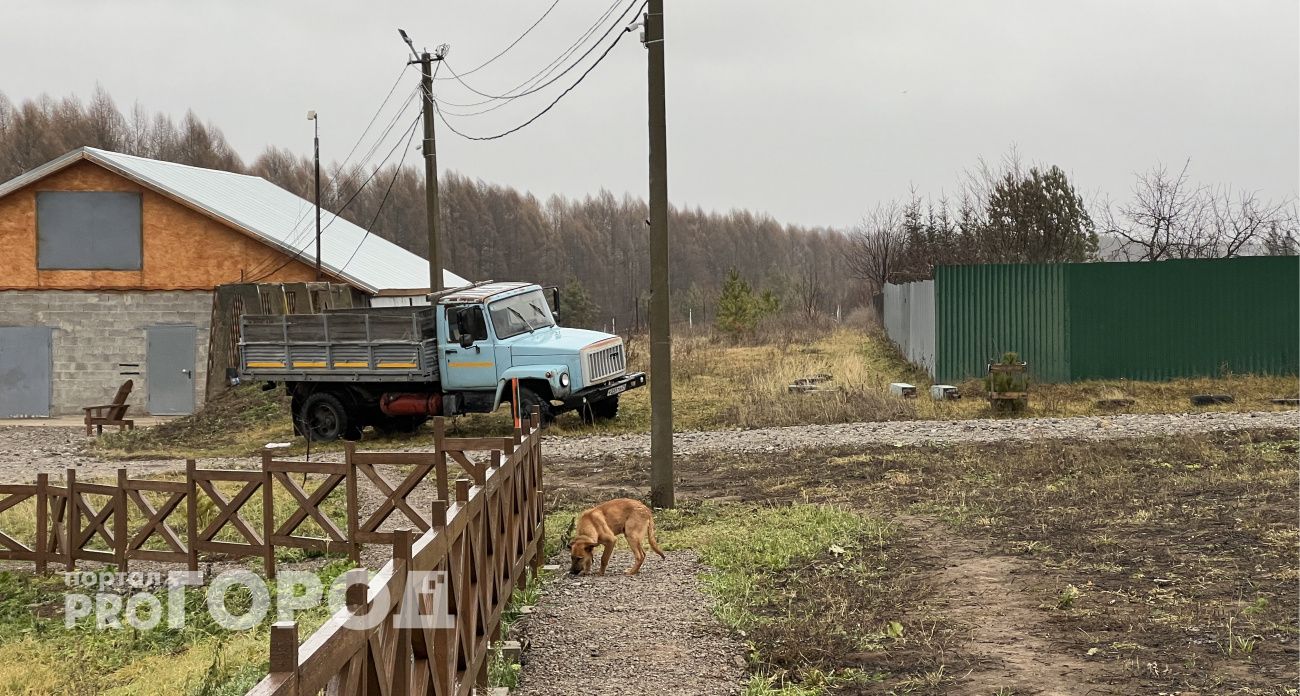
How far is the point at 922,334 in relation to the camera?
25.9 m

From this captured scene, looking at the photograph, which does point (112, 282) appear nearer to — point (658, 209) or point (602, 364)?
point (602, 364)

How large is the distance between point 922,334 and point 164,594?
1823 centimetres

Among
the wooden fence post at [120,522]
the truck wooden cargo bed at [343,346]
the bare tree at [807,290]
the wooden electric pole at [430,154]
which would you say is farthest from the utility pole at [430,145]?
the bare tree at [807,290]

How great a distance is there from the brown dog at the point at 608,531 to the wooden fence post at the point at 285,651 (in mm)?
6526

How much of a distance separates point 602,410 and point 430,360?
3248 mm

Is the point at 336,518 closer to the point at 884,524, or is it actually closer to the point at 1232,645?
the point at 884,524

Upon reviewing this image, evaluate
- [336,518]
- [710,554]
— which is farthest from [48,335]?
[710,554]

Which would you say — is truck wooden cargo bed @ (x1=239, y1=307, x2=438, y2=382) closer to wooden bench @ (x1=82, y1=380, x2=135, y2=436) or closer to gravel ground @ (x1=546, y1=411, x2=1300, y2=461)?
gravel ground @ (x1=546, y1=411, x2=1300, y2=461)

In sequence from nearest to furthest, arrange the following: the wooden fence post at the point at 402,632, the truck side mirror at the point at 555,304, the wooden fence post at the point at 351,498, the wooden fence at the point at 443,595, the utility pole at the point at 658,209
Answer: the wooden fence at the point at 443,595, the wooden fence post at the point at 402,632, the wooden fence post at the point at 351,498, the utility pole at the point at 658,209, the truck side mirror at the point at 555,304

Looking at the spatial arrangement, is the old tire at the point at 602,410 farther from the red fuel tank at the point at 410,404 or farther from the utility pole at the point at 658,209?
the utility pole at the point at 658,209

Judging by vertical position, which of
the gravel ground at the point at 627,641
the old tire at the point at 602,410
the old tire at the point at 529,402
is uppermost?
the old tire at the point at 529,402

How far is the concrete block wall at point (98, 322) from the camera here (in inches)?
1065

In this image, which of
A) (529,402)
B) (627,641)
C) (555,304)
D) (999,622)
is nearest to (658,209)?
(627,641)

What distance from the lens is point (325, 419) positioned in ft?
69.3
